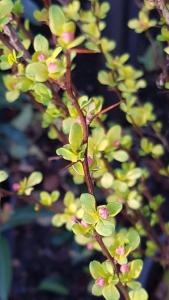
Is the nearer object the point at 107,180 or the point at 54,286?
the point at 107,180

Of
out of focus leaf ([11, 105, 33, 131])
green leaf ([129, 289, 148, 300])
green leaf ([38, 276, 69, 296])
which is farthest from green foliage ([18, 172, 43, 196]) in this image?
out of focus leaf ([11, 105, 33, 131])

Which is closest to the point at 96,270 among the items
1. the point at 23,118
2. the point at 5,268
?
the point at 5,268

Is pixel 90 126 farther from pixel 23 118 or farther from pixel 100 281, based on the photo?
pixel 23 118

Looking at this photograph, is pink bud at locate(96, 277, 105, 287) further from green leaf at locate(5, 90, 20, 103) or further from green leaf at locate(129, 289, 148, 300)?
green leaf at locate(5, 90, 20, 103)

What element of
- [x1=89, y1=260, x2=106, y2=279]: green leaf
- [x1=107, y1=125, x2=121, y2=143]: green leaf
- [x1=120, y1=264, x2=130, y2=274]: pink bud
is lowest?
[x1=120, y1=264, x2=130, y2=274]: pink bud

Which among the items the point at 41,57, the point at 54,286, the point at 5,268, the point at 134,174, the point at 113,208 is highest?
the point at 41,57
